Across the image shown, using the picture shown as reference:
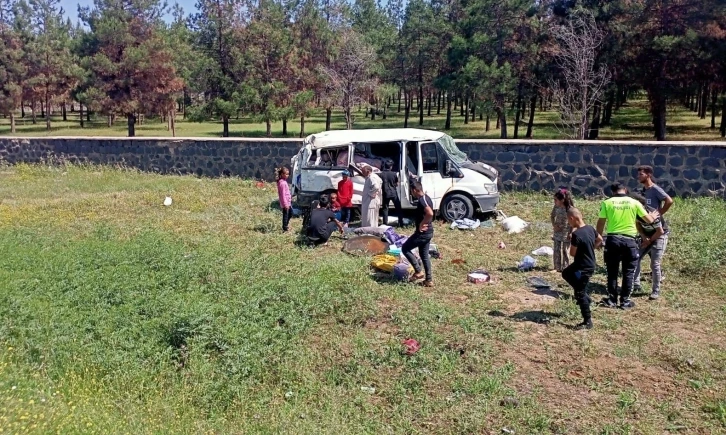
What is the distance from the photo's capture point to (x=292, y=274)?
8.64 metres

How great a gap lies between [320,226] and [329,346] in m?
4.03

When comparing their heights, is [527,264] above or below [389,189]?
below

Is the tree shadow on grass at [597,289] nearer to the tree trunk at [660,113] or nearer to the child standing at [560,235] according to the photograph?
the child standing at [560,235]

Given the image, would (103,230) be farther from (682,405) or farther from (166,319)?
(682,405)

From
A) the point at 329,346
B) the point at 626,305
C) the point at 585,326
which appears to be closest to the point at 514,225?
the point at 626,305

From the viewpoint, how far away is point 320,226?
10391 millimetres

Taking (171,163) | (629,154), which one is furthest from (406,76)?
(629,154)

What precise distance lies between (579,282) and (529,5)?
25.4 meters

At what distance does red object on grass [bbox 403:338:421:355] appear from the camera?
632 cm

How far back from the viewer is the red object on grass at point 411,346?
6321 mm

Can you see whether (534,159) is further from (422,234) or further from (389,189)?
(422,234)

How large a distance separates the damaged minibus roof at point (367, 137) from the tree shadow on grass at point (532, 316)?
542 centimetres

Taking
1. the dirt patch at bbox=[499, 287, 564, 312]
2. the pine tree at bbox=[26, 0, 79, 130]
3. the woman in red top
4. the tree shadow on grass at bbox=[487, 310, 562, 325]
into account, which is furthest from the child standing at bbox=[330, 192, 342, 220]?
the pine tree at bbox=[26, 0, 79, 130]

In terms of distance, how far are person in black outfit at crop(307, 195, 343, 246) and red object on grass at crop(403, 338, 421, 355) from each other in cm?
413
